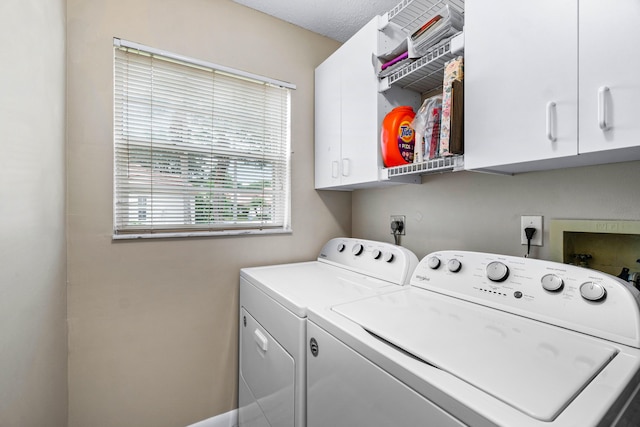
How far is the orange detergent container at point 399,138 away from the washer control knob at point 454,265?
0.51 metres

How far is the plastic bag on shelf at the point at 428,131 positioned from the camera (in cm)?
131

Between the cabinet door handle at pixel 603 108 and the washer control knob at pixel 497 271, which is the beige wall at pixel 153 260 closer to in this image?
the washer control knob at pixel 497 271

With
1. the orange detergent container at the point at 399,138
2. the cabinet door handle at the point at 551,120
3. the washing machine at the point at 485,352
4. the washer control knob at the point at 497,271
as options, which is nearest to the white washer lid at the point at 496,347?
the washing machine at the point at 485,352

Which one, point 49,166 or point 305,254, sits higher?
point 49,166

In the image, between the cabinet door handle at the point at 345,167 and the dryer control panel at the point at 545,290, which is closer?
the dryer control panel at the point at 545,290

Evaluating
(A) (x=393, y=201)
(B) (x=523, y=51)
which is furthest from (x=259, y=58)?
(B) (x=523, y=51)

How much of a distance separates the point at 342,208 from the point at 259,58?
1162 millimetres

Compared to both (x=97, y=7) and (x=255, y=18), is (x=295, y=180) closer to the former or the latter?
(x=255, y=18)

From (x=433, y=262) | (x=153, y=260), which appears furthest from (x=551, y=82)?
(x=153, y=260)

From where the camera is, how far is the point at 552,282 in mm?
967

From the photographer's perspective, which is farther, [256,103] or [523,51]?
[256,103]

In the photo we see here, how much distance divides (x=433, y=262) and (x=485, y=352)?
0.60 m

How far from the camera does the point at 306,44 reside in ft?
6.81

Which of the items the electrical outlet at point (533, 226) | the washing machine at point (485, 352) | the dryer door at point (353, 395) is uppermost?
the electrical outlet at point (533, 226)
